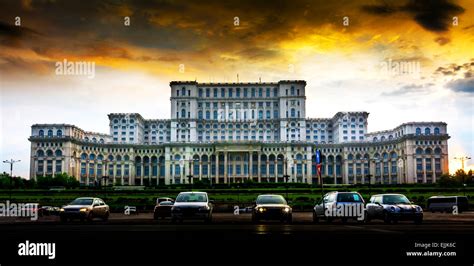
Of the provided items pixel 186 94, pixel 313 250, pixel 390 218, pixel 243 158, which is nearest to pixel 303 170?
pixel 243 158

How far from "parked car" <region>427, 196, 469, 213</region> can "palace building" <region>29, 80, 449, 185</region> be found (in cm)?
7836

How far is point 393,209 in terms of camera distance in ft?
92.1

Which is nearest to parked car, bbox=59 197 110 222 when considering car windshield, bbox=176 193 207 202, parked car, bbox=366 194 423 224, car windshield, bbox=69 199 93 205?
car windshield, bbox=69 199 93 205

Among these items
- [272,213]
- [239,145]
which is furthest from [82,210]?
[239,145]

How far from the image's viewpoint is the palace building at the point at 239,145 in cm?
14312

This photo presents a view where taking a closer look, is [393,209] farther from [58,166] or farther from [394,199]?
[58,166]

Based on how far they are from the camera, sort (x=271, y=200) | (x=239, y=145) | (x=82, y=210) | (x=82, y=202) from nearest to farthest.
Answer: (x=271, y=200), (x=82, y=210), (x=82, y=202), (x=239, y=145)

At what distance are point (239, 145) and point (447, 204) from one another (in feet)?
334

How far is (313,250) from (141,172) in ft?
484

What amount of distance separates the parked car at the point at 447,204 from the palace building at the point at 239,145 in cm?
7836
